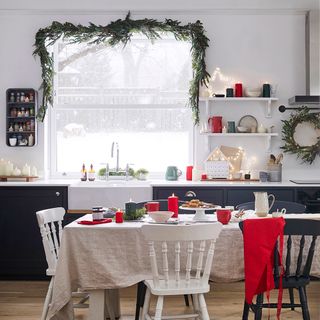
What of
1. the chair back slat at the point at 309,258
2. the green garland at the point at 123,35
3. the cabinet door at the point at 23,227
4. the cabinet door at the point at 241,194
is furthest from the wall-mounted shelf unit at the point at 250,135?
the chair back slat at the point at 309,258

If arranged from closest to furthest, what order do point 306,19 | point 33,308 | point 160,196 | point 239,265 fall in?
point 239,265, point 33,308, point 160,196, point 306,19

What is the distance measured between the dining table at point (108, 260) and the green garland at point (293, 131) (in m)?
2.52

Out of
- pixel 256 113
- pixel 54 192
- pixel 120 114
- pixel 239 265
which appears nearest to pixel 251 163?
pixel 256 113

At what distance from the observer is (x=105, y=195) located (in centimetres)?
541

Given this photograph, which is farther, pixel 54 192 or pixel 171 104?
pixel 171 104

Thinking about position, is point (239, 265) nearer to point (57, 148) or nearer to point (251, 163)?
point (251, 163)

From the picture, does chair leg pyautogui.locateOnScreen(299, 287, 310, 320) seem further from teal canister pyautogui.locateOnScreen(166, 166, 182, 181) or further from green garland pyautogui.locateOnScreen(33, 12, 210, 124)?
green garland pyautogui.locateOnScreen(33, 12, 210, 124)

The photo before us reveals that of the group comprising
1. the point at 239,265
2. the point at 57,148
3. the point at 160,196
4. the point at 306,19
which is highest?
the point at 306,19

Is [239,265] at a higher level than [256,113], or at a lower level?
lower

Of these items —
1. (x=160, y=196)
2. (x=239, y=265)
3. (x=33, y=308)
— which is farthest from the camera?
(x=160, y=196)

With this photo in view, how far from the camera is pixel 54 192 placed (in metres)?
5.48

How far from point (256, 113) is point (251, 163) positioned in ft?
1.76

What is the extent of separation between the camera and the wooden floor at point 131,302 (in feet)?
14.1

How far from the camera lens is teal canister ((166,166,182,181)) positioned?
589 cm
